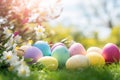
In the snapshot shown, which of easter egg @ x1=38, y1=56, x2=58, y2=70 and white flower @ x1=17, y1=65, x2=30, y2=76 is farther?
easter egg @ x1=38, y1=56, x2=58, y2=70

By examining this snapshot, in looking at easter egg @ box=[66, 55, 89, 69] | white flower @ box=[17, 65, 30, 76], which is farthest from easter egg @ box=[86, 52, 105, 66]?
white flower @ box=[17, 65, 30, 76]

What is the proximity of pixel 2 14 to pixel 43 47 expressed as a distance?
1035 mm

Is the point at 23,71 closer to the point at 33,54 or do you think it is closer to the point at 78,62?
the point at 78,62

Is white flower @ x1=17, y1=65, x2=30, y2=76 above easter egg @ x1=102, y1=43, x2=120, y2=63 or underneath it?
underneath

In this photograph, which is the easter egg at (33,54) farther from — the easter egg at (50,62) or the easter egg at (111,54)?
the easter egg at (111,54)

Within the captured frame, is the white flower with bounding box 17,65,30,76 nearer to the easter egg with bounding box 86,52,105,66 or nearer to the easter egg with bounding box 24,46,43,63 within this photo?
the easter egg with bounding box 24,46,43,63

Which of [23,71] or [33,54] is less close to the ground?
[33,54]

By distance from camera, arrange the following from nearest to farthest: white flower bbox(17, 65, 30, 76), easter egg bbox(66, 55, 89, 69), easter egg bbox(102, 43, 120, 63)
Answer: white flower bbox(17, 65, 30, 76) → easter egg bbox(66, 55, 89, 69) → easter egg bbox(102, 43, 120, 63)

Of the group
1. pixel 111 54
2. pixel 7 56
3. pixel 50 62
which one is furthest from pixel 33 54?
pixel 111 54

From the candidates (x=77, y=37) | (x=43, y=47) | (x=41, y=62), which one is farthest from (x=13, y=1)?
(x=77, y=37)

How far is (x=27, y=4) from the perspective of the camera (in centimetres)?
614

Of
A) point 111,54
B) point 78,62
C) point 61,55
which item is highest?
point 61,55

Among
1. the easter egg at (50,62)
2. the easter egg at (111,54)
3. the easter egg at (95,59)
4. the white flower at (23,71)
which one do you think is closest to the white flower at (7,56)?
the white flower at (23,71)

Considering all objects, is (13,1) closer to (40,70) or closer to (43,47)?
(43,47)
